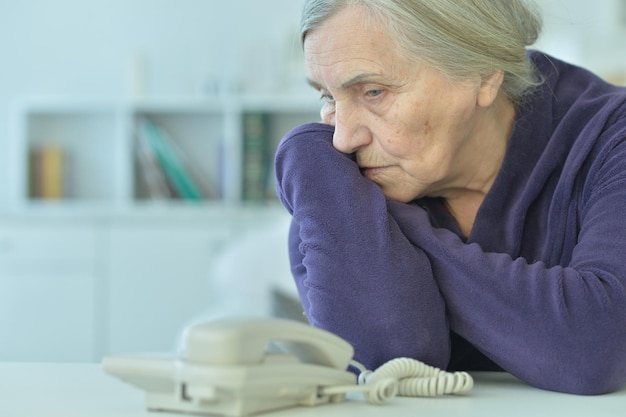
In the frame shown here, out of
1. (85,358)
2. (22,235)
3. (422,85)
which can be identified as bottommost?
(85,358)

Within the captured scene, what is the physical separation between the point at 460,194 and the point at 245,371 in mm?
711

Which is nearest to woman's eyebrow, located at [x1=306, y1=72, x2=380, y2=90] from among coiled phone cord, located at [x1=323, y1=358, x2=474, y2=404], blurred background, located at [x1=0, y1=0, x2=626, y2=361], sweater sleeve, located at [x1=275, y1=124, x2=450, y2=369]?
sweater sleeve, located at [x1=275, y1=124, x2=450, y2=369]

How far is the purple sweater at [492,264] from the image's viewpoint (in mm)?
1053

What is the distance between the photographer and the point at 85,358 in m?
4.62

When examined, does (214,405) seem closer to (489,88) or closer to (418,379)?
(418,379)

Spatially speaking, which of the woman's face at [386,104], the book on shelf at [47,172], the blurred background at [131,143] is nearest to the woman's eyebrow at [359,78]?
the woman's face at [386,104]

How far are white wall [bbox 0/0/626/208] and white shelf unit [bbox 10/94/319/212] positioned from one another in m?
0.14

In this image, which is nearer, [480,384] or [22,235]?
[480,384]

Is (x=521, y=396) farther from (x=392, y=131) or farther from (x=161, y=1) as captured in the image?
(x=161, y=1)

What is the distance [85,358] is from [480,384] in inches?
149

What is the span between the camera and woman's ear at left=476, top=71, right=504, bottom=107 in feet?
4.29

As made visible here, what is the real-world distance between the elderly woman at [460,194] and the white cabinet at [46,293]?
346 cm

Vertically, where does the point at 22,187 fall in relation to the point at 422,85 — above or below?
below

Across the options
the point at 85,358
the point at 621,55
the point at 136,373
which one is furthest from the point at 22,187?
the point at 136,373
